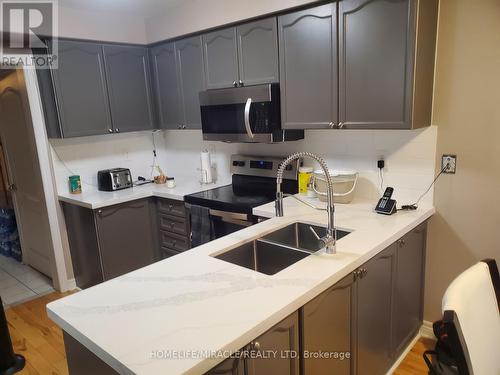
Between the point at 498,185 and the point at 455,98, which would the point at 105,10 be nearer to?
the point at 455,98

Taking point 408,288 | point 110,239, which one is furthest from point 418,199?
point 110,239

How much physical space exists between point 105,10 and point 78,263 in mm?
2211

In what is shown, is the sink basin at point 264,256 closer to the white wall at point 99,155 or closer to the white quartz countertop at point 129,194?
A: the white quartz countertop at point 129,194

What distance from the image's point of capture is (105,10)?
3.04 m

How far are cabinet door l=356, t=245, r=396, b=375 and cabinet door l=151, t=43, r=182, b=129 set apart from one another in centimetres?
218

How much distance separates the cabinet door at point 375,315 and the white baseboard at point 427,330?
566mm

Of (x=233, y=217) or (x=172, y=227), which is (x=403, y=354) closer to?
(x=233, y=217)

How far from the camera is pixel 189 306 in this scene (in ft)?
4.10

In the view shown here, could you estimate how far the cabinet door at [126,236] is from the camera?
3006 millimetres

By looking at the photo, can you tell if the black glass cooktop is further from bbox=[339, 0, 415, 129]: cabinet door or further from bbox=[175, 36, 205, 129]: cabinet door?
bbox=[339, 0, 415, 129]: cabinet door

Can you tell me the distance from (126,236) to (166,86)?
1.38 metres

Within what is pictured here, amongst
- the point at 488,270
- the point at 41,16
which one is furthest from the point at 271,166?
the point at 41,16

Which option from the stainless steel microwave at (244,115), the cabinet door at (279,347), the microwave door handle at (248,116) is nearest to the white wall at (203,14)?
the stainless steel microwave at (244,115)

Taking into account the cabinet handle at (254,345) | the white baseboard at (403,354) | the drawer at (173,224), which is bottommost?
the white baseboard at (403,354)
